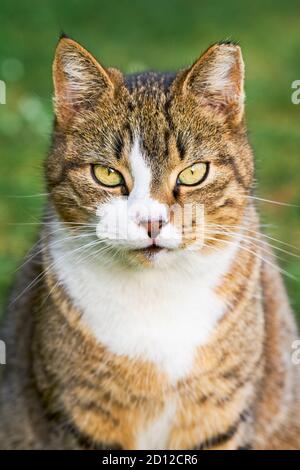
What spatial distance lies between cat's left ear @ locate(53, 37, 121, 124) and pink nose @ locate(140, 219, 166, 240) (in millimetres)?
540

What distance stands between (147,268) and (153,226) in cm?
28

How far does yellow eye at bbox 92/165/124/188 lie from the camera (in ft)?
11.4

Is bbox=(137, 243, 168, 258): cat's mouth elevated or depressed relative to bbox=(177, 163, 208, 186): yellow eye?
depressed

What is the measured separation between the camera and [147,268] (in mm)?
3553

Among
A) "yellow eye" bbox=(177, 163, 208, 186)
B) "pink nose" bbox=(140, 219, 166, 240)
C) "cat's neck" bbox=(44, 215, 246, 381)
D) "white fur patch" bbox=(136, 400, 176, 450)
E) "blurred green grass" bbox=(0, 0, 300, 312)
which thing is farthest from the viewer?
"blurred green grass" bbox=(0, 0, 300, 312)

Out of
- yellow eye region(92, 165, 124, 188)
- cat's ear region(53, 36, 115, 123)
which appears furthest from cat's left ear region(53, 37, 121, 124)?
yellow eye region(92, 165, 124, 188)

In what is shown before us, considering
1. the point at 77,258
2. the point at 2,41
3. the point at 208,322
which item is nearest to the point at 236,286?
the point at 208,322

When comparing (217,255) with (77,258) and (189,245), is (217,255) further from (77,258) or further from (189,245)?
(77,258)

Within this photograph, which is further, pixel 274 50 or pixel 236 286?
pixel 274 50

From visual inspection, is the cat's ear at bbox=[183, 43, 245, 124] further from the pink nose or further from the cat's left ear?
the pink nose

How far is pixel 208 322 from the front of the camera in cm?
371

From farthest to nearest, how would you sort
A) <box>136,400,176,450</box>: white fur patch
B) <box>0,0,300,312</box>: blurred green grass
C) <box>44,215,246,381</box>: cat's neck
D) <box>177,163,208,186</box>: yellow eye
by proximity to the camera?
<box>0,0,300,312</box>: blurred green grass < <box>136,400,176,450</box>: white fur patch < <box>44,215,246,381</box>: cat's neck < <box>177,163,208,186</box>: yellow eye

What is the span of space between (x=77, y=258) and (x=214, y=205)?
1.67 ft
